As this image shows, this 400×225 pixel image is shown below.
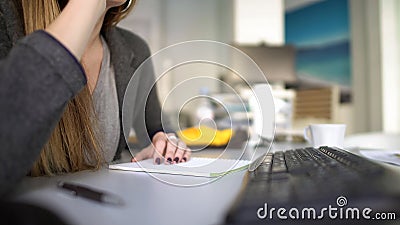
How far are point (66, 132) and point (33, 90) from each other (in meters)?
0.21

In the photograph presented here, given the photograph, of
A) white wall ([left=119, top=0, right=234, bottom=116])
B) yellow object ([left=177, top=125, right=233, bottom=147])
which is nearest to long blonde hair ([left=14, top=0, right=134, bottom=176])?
yellow object ([left=177, top=125, right=233, bottom=147])

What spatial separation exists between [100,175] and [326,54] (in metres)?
3.72

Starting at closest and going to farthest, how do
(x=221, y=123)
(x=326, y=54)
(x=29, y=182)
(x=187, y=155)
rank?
1. (x=29, y=182)
2. (x=187, y=155)
3. (x=221, y=123)
4. (x=326, y=54)

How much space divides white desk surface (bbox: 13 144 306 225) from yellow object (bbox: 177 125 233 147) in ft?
0.93

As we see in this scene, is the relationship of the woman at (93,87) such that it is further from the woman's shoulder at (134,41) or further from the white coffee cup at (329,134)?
the white coffee cup at (329,134)

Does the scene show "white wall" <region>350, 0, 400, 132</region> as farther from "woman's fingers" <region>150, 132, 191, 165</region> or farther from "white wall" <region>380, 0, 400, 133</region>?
"woman's fingers" <region>150, 132, 191, 165</region>

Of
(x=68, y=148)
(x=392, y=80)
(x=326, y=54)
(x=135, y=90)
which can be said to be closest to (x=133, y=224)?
(x=68, y=148)

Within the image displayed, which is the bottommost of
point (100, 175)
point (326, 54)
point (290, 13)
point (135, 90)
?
point (100, 175)

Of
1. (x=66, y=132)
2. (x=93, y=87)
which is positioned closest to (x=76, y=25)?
(x=66, y=132)

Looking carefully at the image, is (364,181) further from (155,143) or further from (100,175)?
(155,143)

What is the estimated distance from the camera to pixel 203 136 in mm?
811

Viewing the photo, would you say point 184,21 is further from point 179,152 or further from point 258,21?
point 179,152

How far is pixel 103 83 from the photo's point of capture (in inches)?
27.4

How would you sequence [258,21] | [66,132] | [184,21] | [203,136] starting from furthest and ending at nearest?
[184,21]
[258,21]
[203,136]
[66,132]
